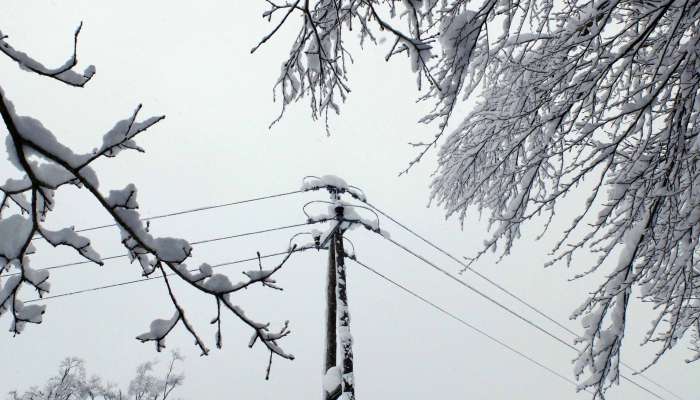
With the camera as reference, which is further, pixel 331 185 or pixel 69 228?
pixel 331 185

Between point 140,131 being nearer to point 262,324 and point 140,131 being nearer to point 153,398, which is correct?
point 262,324

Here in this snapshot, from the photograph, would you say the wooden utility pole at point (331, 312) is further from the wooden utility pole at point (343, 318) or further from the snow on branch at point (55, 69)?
the snow on branch at point (55, 69)

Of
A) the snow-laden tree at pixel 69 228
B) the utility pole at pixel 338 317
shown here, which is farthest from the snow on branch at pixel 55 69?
the utility pole at pixel 338 317

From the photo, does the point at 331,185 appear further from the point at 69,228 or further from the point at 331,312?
the point at 69,228

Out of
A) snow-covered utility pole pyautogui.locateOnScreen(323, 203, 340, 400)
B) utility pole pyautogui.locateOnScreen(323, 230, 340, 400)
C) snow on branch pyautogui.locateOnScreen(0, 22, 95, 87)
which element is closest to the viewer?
snow on branch pyautogui.locateOnScreen(0, 22, 95, 87)

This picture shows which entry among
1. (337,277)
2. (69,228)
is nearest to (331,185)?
(337,277)

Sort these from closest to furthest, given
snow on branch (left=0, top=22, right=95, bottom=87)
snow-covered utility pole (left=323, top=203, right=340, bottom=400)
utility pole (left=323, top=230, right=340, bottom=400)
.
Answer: snow on branch (left=0, top=22, right=95, bottom=87) → snow-covered utility pole (left=323, top=203, right=340, bottom=400) → utility pole (left=323, top=230, right=340, bottom=400)

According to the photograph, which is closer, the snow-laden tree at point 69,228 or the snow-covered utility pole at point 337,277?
the snow-laden tree at point 69,228

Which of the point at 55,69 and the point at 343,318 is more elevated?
the point at 343,318

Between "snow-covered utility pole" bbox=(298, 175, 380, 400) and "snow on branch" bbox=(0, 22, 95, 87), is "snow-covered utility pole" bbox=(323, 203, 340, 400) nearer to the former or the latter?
"snow-covered utility pole" bbox=(298, 175, 380, 400)

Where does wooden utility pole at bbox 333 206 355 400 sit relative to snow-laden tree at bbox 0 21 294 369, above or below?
above

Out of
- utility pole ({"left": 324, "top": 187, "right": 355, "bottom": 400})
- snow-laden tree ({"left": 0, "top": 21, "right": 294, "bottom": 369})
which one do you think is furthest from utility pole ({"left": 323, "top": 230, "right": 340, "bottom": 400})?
snow-laden tree ({"left": 0, "top": 21, "right": 294, "bottom": 369})

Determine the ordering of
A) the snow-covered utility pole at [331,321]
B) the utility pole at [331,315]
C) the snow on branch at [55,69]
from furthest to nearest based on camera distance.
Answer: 1. the utility pole at [331,315]
2. the snow-covered utility pole at [331,321]
3. the snow on branch at [55,69]

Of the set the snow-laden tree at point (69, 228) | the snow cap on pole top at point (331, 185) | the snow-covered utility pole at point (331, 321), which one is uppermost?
the snow cap on pole top at point (331, 185)
